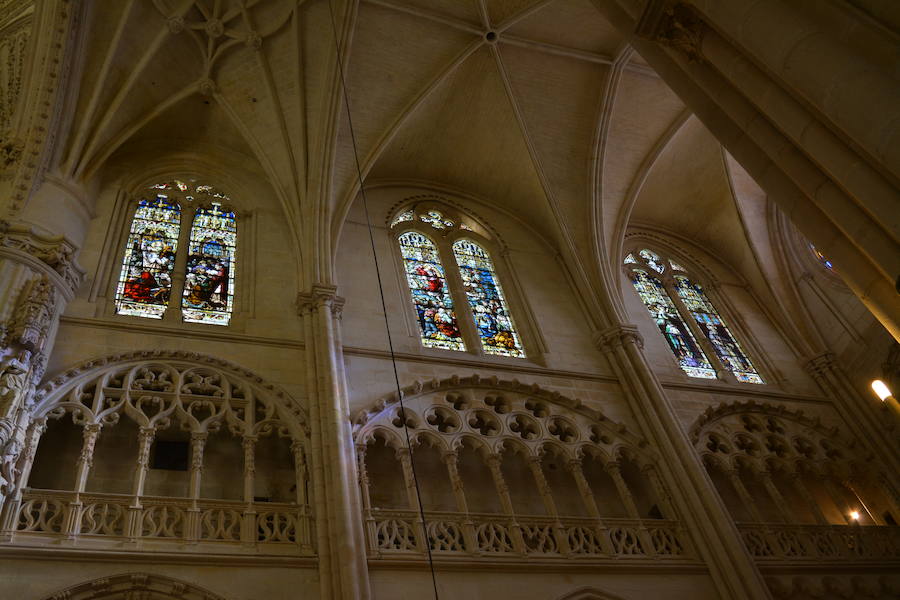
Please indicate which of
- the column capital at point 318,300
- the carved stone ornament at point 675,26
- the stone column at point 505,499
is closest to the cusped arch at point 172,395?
the column capital at point 318,300

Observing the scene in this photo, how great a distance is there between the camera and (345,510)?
26.1 feet

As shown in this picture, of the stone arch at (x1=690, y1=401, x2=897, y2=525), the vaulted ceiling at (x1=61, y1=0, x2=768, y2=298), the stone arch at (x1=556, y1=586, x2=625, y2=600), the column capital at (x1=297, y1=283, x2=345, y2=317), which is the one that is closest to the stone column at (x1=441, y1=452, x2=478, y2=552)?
the stone arch at (x1=556, y1=586, x2=625, y2=600)

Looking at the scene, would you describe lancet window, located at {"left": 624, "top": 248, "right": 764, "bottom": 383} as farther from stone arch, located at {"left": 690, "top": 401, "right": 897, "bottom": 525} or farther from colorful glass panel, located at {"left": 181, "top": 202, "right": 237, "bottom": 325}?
colorful glass panel, located at {"left": 181, "top": 202, "right": 237, "bottom": 325}

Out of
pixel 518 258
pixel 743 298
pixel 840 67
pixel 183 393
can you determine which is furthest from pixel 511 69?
pixel 840 67

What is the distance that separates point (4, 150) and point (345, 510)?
7.55 metres

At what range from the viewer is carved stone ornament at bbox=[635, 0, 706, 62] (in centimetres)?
626

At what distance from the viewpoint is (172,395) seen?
898 cm

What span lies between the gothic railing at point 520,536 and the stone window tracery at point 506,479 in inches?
0.5

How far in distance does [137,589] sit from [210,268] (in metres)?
5.68

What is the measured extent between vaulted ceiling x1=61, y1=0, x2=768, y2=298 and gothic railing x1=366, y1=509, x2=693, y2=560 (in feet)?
16.9

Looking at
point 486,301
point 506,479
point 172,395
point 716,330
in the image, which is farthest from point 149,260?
point 716,330

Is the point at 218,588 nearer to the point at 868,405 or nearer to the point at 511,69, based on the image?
the point at 511,69

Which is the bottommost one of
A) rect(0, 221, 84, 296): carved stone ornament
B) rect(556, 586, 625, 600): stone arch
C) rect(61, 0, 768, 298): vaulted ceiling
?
rect(556, 586, 625, 600): stone arch

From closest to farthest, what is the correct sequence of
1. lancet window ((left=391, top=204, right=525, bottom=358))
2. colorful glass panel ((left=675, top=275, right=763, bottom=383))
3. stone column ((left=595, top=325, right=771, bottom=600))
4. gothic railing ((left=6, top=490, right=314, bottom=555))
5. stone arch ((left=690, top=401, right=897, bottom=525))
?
gothic railing ((left=6, top=490, right=314, bottom=555)), stone column ((left=595, top=325, right=771, bottom=600)), stone arch ((left=690, top=401, right=897, bottom=525)), lancet window ((left=391, top=204, right=525, bottom=358)), colorful glass panel ((left=675, top=275, right=763, bottom=383))
